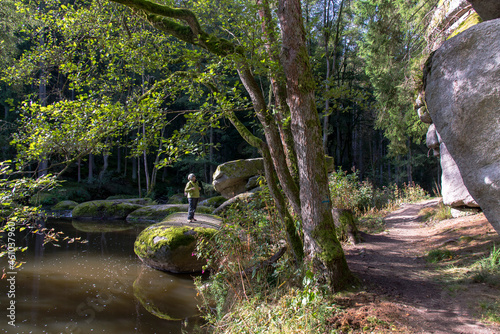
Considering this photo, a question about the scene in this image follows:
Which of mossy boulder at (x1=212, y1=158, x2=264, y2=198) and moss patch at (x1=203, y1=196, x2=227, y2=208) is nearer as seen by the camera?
mossy boulder at (x1=212, y1=158, x2=264, y2=198)

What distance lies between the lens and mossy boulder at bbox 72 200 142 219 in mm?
16031

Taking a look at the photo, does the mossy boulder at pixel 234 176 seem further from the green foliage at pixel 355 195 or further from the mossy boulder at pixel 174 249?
the mossy boulder at pixel 174 249

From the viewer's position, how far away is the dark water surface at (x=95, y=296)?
446 centimetres

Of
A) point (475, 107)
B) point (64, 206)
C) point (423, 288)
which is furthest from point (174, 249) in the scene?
point (64, 206)

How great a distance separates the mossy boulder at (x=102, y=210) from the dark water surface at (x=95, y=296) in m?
7.90

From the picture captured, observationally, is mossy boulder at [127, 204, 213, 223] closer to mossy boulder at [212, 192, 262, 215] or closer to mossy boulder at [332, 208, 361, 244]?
mossy boulder at [212, 192, 262, 215]

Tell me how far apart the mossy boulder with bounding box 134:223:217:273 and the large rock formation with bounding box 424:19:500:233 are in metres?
4.69

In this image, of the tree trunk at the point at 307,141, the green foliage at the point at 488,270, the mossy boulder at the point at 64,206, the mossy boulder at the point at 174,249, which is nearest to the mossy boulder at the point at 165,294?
the mossy boulder at the point at 174,249

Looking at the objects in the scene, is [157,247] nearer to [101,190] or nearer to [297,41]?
[297,41]

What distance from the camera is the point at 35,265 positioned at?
7.05 metres

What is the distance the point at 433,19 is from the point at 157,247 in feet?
23.5

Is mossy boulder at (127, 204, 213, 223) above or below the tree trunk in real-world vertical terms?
below

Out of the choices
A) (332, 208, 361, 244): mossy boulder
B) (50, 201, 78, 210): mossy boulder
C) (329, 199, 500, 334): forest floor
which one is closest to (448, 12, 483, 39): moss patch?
(329, 199, 500, 334): forest floor

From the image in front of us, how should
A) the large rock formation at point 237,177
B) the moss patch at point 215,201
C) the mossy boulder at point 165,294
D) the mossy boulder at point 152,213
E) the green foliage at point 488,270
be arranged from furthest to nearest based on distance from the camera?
the moss patch at point 215,201 < the mossy boulder at point 152,213 < the large rock formation at point 237,177 < the mossy boulder at point 165,294 < the green foliage at point 488,270
